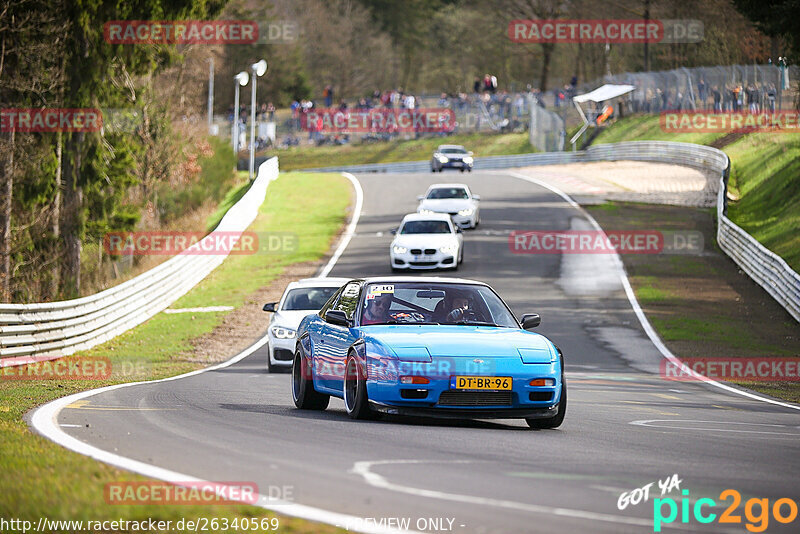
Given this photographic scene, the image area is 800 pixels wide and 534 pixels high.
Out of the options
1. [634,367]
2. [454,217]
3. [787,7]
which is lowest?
[634,367]

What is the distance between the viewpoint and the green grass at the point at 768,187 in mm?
35562

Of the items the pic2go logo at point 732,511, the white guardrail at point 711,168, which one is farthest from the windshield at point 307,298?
the pic2go logo at point 732,511

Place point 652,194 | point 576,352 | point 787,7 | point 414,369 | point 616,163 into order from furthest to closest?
point 616,163, point 652,194, point 787,7, point 576,352, point 414,369

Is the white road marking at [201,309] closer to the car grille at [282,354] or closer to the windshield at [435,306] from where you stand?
the car grille at [282,354]

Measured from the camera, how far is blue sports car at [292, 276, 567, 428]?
990cm

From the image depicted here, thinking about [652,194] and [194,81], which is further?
[194,81]

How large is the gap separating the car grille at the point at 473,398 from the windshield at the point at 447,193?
102 feet

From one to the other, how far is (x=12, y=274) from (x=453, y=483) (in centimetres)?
2986

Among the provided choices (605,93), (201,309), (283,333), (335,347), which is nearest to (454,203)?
(201,309)

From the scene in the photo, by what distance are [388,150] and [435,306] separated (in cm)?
7539

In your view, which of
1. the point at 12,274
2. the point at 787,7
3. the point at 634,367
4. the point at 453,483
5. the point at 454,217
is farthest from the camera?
the point at 454,217

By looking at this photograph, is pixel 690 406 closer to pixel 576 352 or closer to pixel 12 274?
pixel 576 352

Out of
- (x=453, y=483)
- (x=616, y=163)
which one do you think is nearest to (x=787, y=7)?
(x=453, y=483)

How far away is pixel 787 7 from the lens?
3014cm
